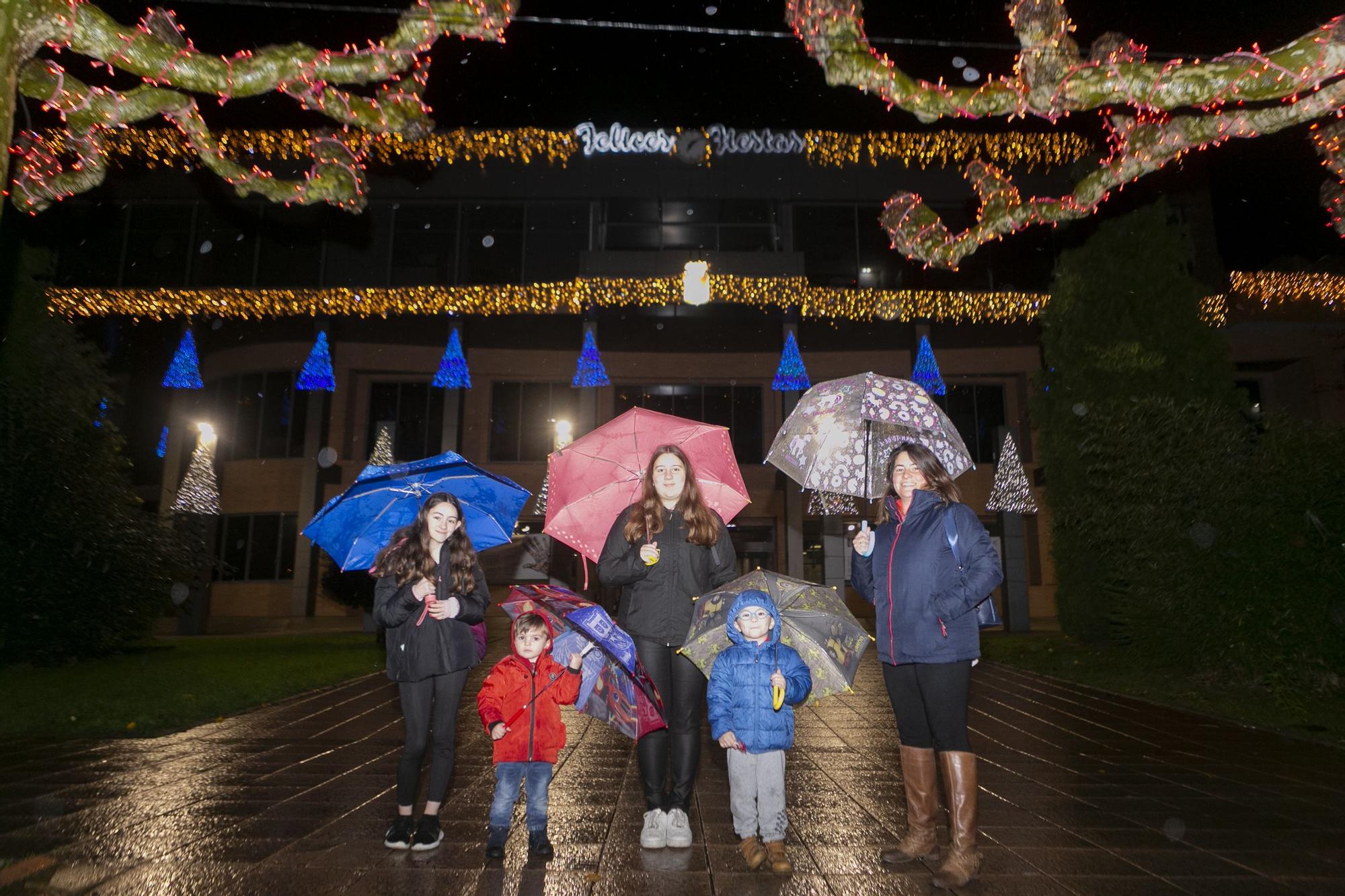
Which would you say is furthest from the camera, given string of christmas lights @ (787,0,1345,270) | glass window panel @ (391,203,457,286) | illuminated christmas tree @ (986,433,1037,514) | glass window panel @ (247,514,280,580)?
glass window panel @ (247,514,280,580)

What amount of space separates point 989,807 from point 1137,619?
26.0ft

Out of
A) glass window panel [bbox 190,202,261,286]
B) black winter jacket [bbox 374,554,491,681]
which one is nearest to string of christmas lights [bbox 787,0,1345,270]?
black winter jacket [bbox 374,554,491,681]

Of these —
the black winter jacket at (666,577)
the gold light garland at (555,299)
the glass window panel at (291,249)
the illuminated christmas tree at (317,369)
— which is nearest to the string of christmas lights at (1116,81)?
the black winter jacket at (666,577)

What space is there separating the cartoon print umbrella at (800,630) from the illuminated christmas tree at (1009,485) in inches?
775

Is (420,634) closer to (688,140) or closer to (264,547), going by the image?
(688,140)

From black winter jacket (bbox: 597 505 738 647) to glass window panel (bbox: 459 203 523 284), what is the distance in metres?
21.6

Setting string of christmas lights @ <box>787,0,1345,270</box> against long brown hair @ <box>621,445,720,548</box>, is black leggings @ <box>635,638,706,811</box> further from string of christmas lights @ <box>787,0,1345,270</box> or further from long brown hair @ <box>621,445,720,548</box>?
string of christmas lights @ <box>787,0,1345,270</box>

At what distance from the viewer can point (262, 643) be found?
18.5m

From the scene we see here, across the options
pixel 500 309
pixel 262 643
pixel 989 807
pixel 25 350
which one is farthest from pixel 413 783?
pixel 500 309

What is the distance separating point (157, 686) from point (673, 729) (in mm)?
8509

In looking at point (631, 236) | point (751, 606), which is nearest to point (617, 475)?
point (751, 606)

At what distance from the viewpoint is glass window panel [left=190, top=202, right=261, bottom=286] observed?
2484 centimetres

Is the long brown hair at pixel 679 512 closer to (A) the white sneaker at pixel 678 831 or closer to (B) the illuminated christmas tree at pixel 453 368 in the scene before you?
(A) the white sneaker at pixel 678 831

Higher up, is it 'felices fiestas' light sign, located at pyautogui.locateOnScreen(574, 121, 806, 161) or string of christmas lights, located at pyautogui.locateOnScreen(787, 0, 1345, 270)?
'felices fiestas' light sign, located at pyautogui.locateOnScreen(574, 121, 806, 161)
